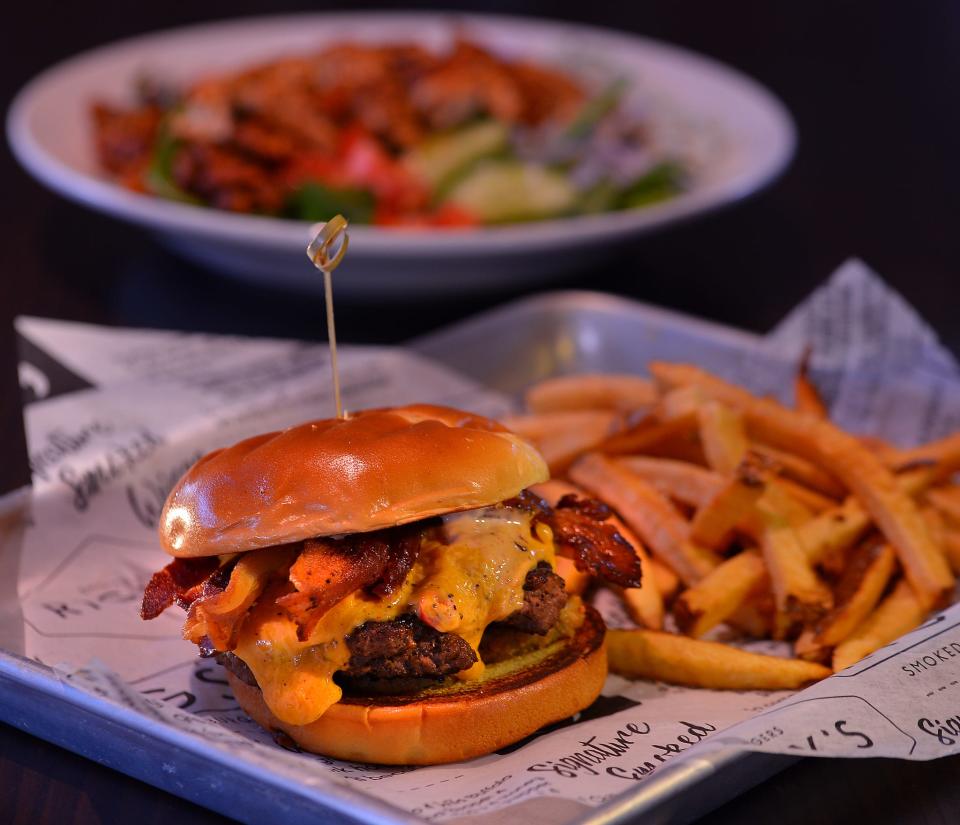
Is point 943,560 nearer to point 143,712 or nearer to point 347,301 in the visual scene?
point 143,712

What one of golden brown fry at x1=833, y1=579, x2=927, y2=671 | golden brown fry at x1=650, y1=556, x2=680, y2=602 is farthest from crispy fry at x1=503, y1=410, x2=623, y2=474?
golden brown fry at x1=833, y1=579, x2=927, y2=671

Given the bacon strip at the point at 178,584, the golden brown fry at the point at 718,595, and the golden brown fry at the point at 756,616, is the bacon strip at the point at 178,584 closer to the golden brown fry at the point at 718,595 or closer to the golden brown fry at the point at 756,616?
the golden brown fry at the point at 718,595

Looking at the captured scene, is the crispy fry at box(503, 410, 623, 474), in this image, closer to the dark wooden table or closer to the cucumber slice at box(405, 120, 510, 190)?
the dark wooden table

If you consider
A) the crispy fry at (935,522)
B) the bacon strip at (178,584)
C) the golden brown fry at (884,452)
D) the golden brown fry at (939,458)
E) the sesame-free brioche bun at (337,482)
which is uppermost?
the sesame-free brioche bun at (337,482)

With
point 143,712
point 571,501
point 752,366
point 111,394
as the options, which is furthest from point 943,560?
point 111,394

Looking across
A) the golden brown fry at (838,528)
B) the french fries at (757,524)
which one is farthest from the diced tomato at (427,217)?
the golden brown fry at (838,528)

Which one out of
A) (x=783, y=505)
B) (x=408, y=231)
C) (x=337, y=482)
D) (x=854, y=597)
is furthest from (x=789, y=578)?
(x=408, y=231)

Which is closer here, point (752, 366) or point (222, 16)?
point (752, 366)
